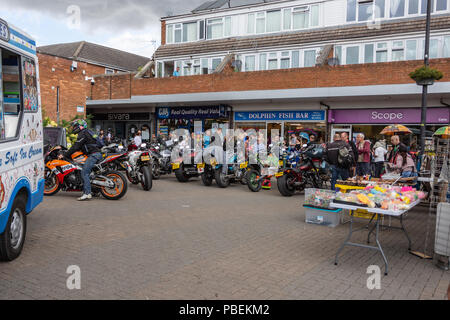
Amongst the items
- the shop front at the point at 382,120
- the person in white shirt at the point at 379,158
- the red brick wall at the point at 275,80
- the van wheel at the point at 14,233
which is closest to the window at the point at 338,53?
the red brick wall at the point at 275,80

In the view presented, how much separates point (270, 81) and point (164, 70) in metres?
8.75

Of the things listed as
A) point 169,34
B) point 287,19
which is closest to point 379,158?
point 287,19

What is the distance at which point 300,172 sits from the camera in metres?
10.8

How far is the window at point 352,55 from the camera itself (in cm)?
1947

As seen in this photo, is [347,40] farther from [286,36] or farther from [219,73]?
[219,73]

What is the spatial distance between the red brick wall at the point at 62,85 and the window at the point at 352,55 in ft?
45.5

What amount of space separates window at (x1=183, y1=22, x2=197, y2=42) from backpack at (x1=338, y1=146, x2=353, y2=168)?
1733cm

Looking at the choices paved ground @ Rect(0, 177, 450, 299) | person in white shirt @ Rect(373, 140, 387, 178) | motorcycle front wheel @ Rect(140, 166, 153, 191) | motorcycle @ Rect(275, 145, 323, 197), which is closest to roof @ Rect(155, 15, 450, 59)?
person in white shirt @ Rect(373, 140, 387, 178)

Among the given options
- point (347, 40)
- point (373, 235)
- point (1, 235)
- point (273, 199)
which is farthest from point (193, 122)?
point (1, 235)

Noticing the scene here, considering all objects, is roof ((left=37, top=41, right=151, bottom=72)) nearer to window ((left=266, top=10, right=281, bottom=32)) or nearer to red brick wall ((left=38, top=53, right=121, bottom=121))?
red brick wall ((left=38, top=53, right=121, bottom=121))

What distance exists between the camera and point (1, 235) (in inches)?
181

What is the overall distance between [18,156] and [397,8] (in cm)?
1955

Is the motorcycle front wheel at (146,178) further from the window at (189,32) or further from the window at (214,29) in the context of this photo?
the window at (189,32)
